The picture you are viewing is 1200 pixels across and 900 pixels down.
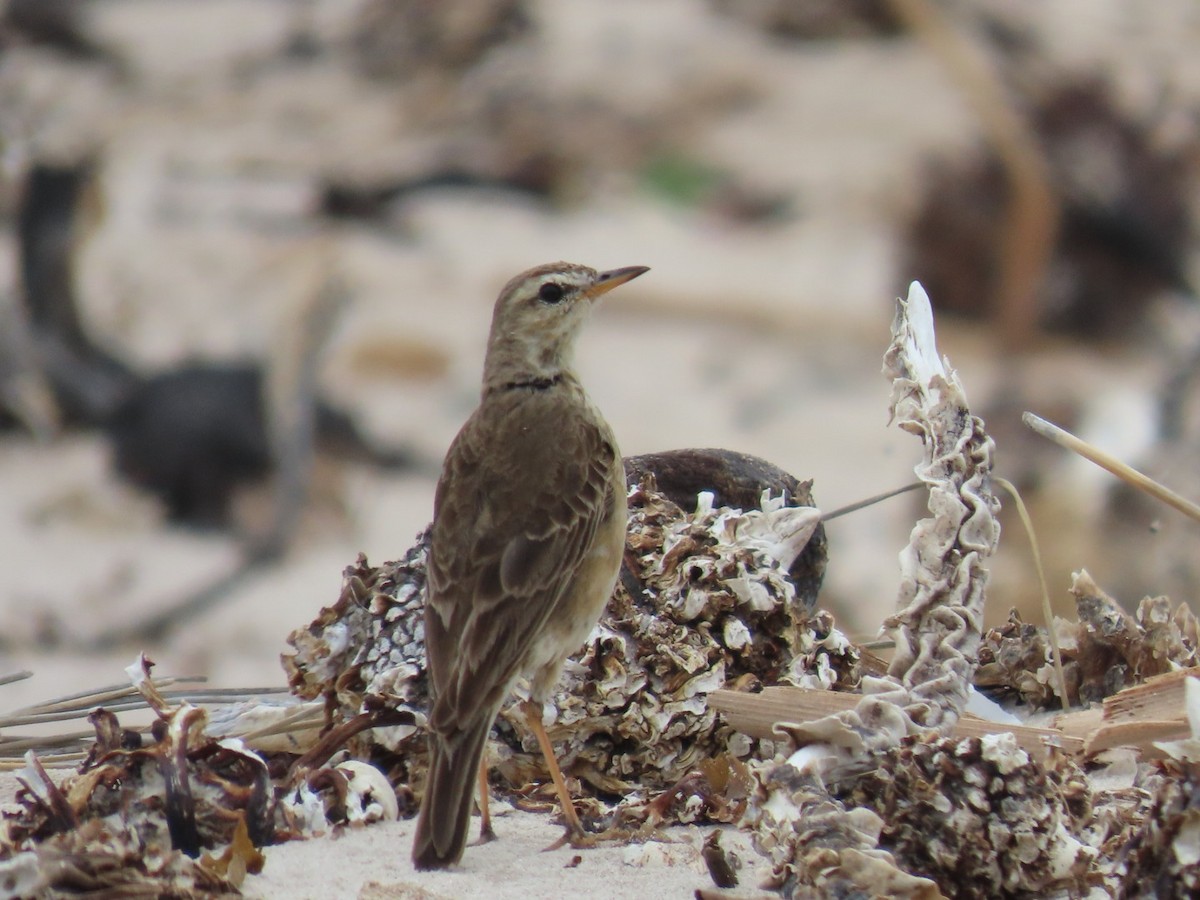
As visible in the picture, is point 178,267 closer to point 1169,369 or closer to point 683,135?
point 683,135

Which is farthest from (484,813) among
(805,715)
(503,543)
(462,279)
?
(462,279)

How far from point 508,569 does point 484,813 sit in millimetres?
565

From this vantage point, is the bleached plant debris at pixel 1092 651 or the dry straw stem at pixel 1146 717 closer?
the dry straw stem at pixel 1146 717

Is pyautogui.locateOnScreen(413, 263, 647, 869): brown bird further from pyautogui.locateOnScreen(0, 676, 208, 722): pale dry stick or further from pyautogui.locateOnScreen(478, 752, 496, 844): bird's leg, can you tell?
pyautogui.locateOnScreen(0, 676, 208, 722): pale dry stick

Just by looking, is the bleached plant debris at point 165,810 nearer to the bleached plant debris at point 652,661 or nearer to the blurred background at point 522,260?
the bleached plant debris at point 652,661

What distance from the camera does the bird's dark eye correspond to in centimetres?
501

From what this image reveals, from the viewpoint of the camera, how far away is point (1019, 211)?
40.1 feet

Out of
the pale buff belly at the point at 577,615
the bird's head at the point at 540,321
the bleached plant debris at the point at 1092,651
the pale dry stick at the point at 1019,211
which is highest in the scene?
the pale dry stick at the point at 1019,211

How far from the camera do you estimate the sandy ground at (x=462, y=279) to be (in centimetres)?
949

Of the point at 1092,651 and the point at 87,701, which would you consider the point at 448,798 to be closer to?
the point at 87,701

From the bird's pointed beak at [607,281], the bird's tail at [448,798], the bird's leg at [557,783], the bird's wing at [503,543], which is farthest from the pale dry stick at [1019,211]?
the bird's tail at [448,798]

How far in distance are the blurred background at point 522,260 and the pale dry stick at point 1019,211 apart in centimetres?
3

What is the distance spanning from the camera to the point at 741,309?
12086 mm

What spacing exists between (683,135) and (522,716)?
1004 cm
